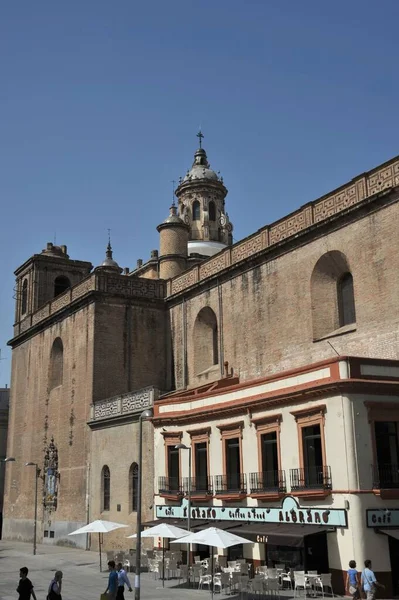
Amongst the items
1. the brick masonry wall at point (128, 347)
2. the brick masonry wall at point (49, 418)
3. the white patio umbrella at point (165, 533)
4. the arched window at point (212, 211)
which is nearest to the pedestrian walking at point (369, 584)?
the white patio umbrella at point (165, 533)

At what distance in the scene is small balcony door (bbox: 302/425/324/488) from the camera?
22656 millimetres

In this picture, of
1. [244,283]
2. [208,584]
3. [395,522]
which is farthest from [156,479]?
[395,522]

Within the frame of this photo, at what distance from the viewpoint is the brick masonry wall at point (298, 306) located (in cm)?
2617

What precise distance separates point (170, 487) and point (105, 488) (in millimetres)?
7119

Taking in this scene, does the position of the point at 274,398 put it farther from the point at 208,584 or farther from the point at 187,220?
the point at 187,220

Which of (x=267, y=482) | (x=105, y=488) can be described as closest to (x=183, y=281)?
(x=105, y=488)

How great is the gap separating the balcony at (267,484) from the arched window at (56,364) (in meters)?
21.7

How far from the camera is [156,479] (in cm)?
3056

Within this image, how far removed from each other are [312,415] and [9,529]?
30.2 m

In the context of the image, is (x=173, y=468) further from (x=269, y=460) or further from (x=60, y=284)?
(x=60, y=284)

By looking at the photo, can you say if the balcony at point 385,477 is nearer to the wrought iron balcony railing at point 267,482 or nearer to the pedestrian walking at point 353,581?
the pedestrian walking at point 353,581

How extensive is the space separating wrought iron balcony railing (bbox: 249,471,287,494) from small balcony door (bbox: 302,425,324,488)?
46.4 inches

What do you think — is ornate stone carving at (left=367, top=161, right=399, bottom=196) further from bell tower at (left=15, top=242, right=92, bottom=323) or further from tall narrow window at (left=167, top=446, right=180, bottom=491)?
bell tower at (left=15, top=242, right=92, bottom=323)

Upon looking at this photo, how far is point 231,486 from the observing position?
26.5 m
